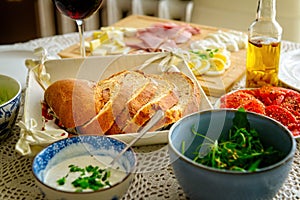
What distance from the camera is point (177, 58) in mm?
1453

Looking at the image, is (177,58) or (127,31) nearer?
(177,58)

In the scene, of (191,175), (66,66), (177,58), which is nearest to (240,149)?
(191,175)

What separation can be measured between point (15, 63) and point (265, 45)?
0.81 m

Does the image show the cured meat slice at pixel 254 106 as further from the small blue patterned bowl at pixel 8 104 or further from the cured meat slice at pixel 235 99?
the small blue patterned bowl at pixel 8 104

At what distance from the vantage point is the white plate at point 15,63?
1.55 meters

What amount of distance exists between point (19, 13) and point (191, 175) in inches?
98.3

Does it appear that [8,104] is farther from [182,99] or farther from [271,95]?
[271,95]

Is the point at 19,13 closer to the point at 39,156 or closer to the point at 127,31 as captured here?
the point at 127,31

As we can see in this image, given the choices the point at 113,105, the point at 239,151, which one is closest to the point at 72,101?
the point at 113,105

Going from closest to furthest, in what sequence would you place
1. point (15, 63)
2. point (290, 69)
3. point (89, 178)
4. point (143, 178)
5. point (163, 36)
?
point (89, 178), point (143, 178), point (290, 69), point (15, 63), point (163, 36)

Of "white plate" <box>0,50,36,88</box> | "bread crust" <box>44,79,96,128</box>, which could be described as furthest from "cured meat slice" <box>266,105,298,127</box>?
"white plate" <box>0,50,36,88</box>

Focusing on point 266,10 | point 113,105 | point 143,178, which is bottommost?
point 143,178

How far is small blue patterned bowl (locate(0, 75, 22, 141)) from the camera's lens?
1.13m

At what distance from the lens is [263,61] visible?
142cm
